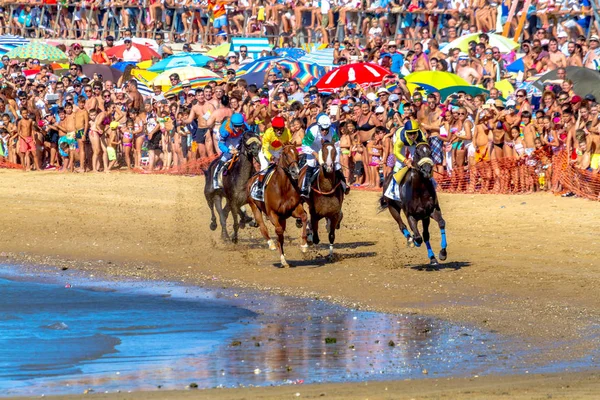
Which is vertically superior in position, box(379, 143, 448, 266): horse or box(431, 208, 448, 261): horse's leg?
box(379, 143, 448, 266): horse

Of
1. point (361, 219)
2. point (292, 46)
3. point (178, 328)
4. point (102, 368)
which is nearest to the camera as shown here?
point (102, 368)

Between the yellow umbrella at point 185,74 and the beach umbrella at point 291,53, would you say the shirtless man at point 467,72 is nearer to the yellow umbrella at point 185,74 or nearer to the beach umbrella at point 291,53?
the beach umbrella at point 291,53

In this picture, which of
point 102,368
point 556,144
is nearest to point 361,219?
point 556,144

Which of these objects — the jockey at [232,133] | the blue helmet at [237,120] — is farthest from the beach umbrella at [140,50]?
the blue helmet at [237,120]

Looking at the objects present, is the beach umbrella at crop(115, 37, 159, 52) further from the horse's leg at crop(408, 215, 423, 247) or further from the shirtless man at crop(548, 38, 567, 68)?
the horse's leg at crop(408, 215, 423, 247)

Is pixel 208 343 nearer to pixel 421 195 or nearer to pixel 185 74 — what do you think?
pixel 421 195

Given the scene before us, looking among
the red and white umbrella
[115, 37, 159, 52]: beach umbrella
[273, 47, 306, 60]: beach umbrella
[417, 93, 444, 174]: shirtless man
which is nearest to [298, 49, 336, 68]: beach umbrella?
[273, 47, 306, 60]: beach umbrella

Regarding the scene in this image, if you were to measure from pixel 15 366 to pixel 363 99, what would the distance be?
14055mm

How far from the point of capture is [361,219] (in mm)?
21297

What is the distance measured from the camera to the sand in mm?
13172

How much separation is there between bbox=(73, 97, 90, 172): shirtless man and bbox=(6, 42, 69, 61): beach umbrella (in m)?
7.17

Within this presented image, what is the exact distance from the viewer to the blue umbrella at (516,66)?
2552cm

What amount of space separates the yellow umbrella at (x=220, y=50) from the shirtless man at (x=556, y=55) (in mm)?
10974

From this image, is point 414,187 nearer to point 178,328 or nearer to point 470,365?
point 178,328
